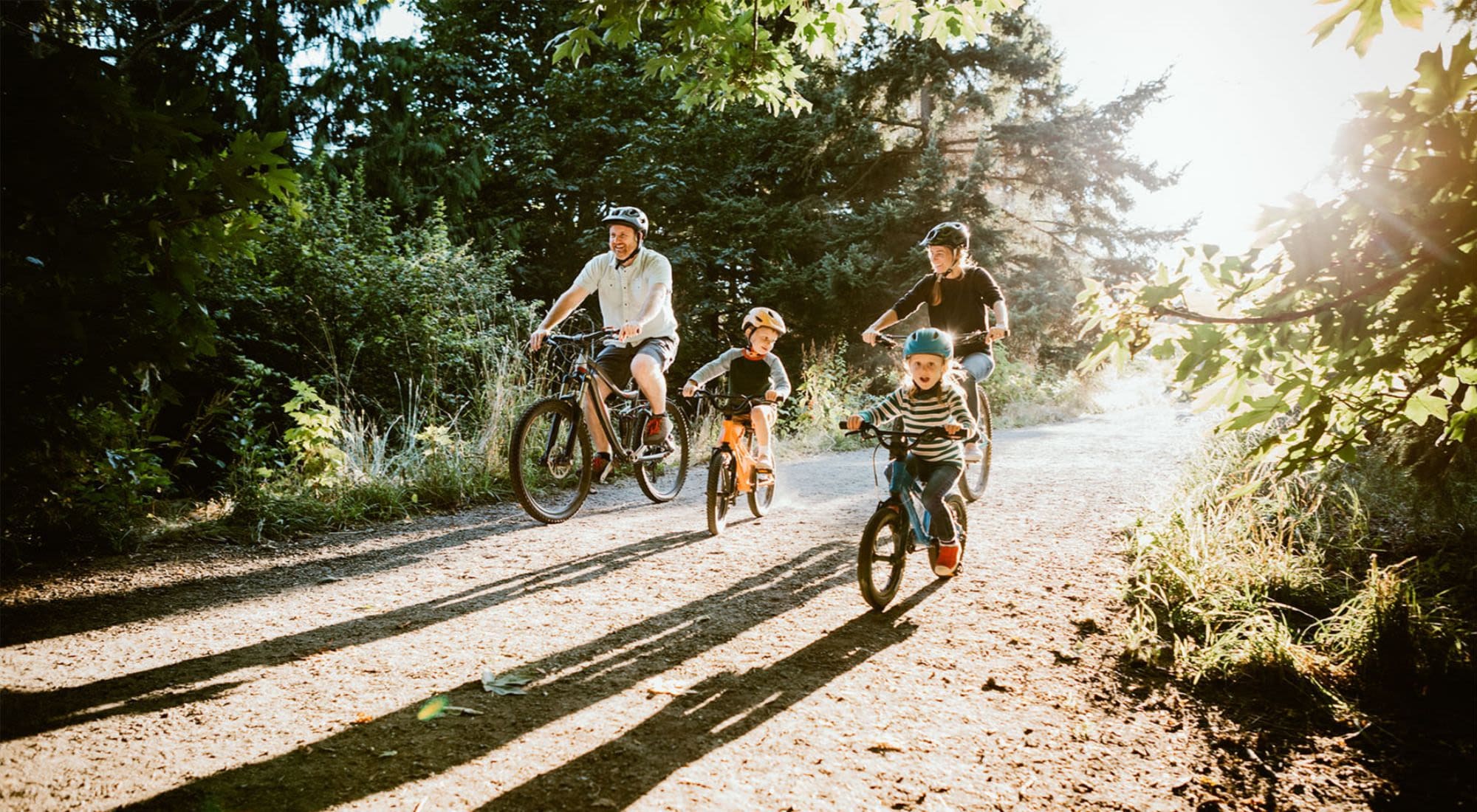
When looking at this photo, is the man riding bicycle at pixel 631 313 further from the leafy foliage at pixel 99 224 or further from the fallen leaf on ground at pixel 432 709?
the fallen leaf on ground at pixel 432 709

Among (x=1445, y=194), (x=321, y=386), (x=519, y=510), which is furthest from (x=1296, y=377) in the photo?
(x=321, y=386)

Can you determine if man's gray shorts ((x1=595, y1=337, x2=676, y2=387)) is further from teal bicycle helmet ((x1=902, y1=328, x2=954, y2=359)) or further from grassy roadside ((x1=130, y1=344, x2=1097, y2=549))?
teal bicycle helmet ((x1=902, y1=328, x2=954, y2=359))

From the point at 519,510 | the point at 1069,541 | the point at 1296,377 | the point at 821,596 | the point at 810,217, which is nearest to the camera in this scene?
the point at 1296,377

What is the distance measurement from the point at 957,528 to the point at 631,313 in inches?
121

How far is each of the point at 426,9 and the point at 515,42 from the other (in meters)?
2.39

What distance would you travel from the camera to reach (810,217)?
16859 millimetres

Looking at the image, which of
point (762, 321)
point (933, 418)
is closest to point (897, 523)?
point (933, 418)

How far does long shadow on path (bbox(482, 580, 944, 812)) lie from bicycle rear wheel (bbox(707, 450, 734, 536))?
1.72 meters

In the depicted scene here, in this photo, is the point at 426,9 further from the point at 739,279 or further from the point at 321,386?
the point at 321,386

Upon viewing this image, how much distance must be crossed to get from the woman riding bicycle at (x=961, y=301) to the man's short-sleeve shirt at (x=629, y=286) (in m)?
1.61

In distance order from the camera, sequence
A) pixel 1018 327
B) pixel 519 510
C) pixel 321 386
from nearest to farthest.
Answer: pixel 519 510, pixel 321 386, pixel 1018 327

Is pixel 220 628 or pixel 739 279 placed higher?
pixel 739 279

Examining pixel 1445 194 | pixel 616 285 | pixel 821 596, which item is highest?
pixel 616 285

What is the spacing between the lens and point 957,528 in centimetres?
384
